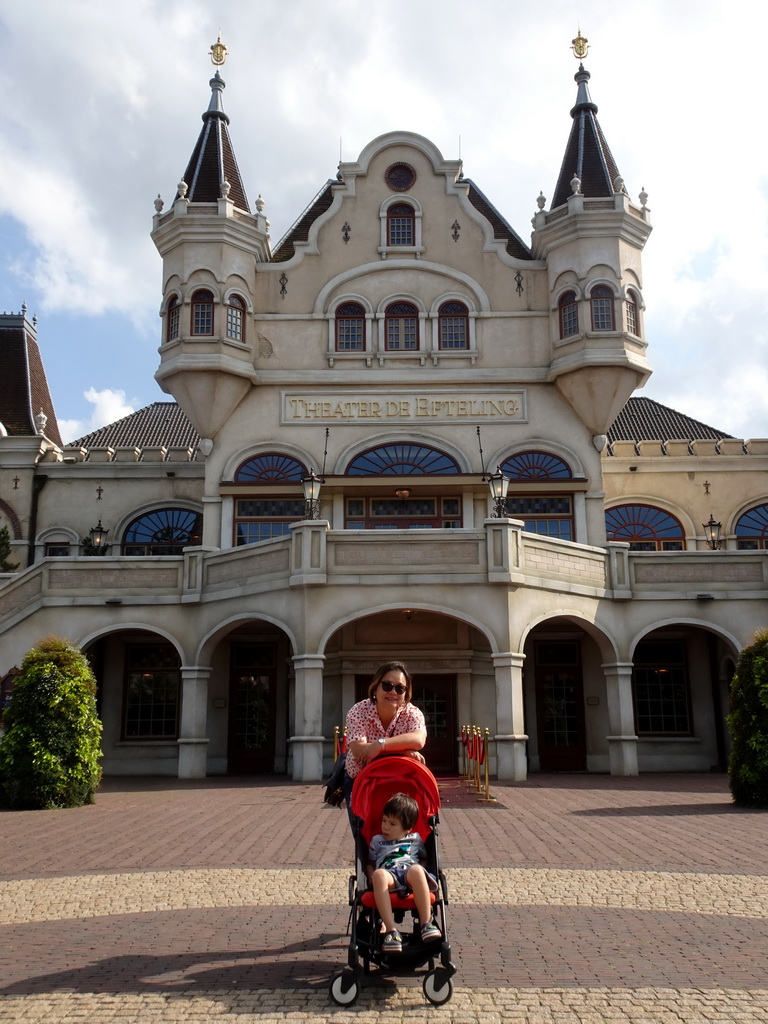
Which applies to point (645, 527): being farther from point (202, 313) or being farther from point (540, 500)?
point (202, 313)

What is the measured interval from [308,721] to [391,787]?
1536 centimetres

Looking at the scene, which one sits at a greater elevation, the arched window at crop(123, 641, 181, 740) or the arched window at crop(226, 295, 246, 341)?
the arched window at crop(226, 295, 246, 341)

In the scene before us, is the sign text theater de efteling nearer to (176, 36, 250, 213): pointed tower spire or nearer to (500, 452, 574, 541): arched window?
(500, 452, 574, 541): arched window

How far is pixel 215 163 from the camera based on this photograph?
98.8ft

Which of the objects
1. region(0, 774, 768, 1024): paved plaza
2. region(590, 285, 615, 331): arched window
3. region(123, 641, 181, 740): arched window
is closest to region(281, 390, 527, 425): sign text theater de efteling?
region(590, 285, 615, 331): arched window

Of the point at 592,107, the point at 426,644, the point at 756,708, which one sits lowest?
the point at 756,708

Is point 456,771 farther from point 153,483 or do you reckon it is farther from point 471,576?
point 153,483

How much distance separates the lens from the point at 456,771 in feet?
78.1

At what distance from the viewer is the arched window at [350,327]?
28.5m

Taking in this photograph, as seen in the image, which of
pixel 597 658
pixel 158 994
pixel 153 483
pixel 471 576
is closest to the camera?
pixel 158 994

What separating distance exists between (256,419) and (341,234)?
6432 mm

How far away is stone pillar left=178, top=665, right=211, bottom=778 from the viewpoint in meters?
23.8

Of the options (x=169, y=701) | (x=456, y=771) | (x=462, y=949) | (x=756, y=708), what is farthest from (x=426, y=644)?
(x=462, y=949)

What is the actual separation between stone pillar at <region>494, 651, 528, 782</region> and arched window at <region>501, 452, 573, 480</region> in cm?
714
